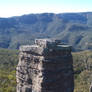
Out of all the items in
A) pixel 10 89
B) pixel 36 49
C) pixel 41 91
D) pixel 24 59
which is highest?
pixel 36 49

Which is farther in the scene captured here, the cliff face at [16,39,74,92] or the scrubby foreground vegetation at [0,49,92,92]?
the scrubby foreground vegetation at [0,49,92,92]

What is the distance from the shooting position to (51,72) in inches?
316

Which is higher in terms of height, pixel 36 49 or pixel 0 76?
pixel 36 49

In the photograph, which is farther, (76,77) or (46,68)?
(76,77)

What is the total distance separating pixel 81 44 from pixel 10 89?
167461 mm

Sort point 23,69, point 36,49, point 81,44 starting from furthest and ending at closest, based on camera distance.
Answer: point 81,44, point 23,69, point 36,49

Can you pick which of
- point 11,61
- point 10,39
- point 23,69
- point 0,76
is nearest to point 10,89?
point 0,76

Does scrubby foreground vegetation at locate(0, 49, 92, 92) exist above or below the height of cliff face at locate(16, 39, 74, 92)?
below

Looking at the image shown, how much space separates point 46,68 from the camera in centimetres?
799

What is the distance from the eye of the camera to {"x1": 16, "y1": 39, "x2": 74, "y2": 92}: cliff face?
800 cm

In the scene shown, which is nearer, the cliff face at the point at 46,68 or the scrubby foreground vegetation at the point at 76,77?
the cliff face at the point at 46,68

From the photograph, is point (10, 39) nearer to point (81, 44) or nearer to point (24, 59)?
point (81, 44)

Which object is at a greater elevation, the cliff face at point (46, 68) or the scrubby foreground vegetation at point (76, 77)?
the cliff face at point (46, 68)

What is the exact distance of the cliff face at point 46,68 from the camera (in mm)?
7996
